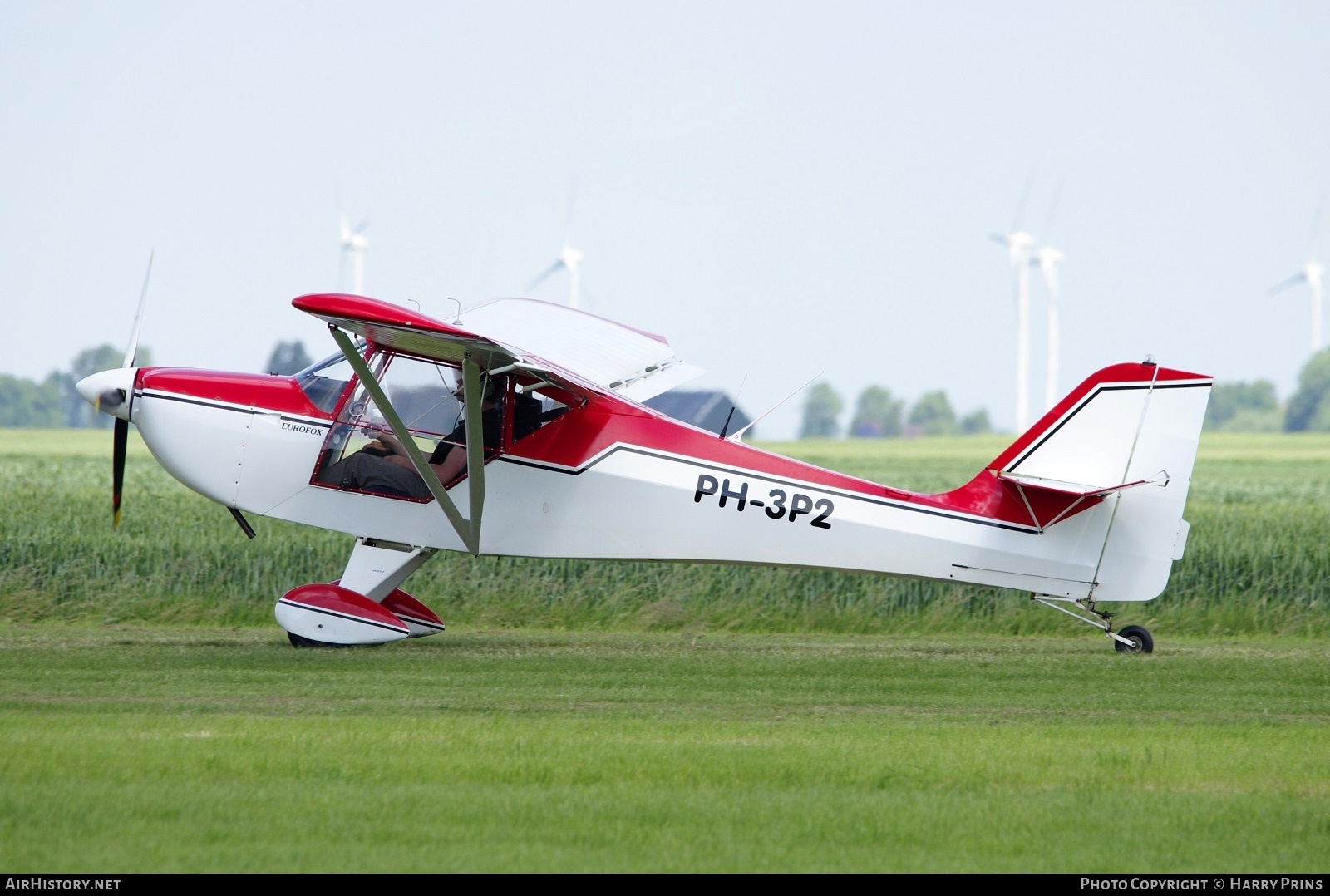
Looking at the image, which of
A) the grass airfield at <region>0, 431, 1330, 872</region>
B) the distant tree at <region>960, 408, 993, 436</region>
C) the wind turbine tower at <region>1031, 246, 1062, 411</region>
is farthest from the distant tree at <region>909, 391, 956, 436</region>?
the grass airfield at <region>0, 431, 1330, 872</region>

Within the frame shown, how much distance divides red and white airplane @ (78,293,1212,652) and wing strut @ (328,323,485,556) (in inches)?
0.7

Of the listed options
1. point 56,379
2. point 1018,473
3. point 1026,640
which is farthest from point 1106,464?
point 56,379

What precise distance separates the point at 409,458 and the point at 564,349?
5.79ft

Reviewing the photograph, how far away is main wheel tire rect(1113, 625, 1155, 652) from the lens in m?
10.7

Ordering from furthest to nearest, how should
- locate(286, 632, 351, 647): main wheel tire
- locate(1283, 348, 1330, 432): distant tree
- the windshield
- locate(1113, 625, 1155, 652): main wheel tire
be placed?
locate(1283, 348, 1330, 432): distant tree
locate(1113, 625, 1155, 652): main wheel tire
the windshield
locate(286, 632, 351, 647): main wheel tire

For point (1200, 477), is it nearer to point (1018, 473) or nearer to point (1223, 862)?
A: point (1018, 473)

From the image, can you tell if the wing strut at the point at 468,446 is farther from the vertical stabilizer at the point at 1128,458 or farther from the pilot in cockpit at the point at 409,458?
the vertical stabilizer at the point at 1128,458

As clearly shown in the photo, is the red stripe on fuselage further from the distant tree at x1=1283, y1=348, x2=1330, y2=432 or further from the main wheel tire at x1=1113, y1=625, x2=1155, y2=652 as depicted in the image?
the distant tree at x1=1283, y1=348, x2=1330, y2=432

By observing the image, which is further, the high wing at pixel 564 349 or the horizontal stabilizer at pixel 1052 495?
the horizontal stabilizer at pixel 1052 495

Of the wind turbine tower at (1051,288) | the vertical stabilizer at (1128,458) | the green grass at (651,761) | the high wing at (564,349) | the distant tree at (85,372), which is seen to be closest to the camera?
the green grass at (651,761)

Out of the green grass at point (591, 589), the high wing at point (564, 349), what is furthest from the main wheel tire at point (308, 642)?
the green grass at point (591, 589)

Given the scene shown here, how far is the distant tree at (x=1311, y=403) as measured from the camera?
11400 centimetres

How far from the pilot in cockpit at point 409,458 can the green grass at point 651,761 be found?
129cm

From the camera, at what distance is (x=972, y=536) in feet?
33.3
